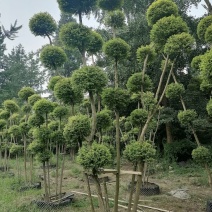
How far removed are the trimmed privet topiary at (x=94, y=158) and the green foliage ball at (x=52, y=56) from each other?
168 centimetres

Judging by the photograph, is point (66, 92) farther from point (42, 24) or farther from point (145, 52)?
point (145, 52)

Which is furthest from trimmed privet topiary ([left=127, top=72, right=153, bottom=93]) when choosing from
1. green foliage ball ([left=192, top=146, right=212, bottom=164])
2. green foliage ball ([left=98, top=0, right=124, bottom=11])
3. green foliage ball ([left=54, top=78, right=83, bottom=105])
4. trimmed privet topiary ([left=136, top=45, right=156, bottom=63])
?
green foliage ball ([left=192, top=146, right=212, bottom=164])

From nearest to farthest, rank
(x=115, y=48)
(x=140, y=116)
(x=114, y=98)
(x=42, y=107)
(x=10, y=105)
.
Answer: (x=114, y=98) < (x=115, y=48) < (x=140, y=116) < (x=42, y=107) < (x=10, y=105)

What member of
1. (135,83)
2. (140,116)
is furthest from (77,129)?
(135,83)

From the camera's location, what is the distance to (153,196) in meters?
5.75

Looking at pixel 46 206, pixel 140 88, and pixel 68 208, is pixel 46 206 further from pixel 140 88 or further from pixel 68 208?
pixel 140 88

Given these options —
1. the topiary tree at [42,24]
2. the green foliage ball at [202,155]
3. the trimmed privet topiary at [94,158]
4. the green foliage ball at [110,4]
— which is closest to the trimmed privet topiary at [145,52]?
the green foliage ball at [110,4]

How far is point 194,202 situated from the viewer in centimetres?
543

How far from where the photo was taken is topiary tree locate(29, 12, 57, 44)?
4.29 meters

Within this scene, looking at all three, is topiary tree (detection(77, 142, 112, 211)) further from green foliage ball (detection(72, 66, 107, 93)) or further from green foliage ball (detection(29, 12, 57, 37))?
green foliage ball (detection(29, 12, 57, 37))

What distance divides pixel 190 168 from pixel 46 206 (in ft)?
18.2

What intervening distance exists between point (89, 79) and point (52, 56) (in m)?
1.20

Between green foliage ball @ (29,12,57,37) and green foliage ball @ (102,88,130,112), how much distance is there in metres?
1.56

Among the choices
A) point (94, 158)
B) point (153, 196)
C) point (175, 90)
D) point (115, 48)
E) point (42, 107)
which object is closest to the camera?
point (94, 158)
